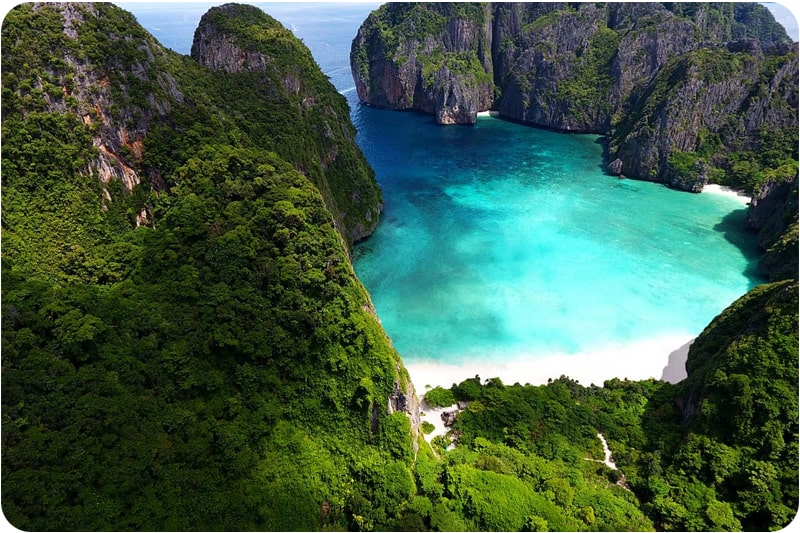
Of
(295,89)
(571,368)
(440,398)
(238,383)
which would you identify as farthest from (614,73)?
(238,383)

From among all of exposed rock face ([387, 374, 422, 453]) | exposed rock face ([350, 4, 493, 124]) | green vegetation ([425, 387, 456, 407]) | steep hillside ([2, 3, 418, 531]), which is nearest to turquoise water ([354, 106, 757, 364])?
green vegetation ([425, 387, 456, 407])

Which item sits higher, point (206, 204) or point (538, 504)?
point (206, 204)

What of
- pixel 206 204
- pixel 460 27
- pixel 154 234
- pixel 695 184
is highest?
pixel 460 27

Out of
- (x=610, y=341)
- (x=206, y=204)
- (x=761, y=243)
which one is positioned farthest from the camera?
(x=761, y=243)

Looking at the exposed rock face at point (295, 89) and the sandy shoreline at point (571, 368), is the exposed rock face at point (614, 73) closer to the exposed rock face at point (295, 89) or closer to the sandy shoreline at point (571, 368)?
the sandy shoreline at point (571, 368)

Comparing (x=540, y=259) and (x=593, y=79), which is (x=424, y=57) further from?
(x=540, y=259)

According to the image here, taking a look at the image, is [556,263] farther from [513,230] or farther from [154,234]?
Answer: [154,234]

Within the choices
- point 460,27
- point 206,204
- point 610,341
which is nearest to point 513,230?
point 610,341
